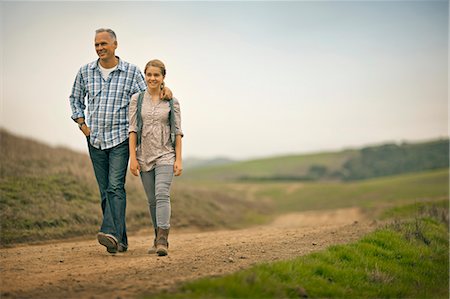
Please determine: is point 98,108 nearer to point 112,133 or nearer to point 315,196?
point 112,133

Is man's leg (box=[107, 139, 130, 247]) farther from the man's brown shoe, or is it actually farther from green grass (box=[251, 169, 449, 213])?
green grass (box=[251, 169, 449, 213])

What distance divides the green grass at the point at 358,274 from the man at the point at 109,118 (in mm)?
Result: 2611

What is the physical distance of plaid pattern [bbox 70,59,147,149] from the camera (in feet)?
26.7

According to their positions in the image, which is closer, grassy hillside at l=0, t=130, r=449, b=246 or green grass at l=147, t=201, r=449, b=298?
green grass at l=147, t=201, r=449, b=298

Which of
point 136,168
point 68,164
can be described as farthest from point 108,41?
point 68,164

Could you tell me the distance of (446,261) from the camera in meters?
10.2

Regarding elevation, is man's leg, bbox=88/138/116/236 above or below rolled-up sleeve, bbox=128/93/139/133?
below

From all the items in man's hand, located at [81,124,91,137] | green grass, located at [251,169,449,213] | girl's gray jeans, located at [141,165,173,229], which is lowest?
green grass, located at [251,169,449,213]

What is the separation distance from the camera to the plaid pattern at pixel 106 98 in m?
8.12

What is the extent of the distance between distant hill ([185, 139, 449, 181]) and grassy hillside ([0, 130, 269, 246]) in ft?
127

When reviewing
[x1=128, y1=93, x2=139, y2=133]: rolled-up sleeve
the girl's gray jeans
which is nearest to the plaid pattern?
[x1=128, y1=93, x2=139, y2=133]: rolled-up sleeve

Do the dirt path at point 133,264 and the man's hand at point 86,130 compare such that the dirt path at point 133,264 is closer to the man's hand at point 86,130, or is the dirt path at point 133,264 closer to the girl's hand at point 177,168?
the girl's hand at point 177,168

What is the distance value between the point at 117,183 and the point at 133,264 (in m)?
1.48

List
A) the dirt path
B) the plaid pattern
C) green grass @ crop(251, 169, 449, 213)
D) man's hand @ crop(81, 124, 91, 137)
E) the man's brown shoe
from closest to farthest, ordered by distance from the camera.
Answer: the dirt path
the man's brown shoe
the plaid pattern
man's hand @ crop(81, 124, 91, 137)
green grass @ crop(251, 169, 449, 213)
